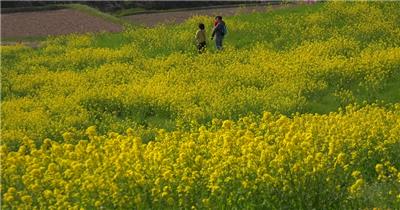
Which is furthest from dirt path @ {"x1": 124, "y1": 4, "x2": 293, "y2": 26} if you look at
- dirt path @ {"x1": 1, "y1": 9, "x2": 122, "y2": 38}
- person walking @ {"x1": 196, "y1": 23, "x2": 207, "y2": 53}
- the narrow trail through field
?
person walking @ {"x1": 196, "y1": 23, "x2": 207, "y2": 53}

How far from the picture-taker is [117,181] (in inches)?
287

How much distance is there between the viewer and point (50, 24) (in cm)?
3294

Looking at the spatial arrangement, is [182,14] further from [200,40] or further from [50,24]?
[200,40]

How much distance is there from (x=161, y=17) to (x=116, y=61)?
15284 mm

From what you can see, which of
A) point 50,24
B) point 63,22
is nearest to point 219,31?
point 50,24

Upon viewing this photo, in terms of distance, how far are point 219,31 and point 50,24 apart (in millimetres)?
13788

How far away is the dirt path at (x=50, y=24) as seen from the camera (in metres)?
30.9

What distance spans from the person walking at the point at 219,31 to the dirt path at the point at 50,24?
10.0m

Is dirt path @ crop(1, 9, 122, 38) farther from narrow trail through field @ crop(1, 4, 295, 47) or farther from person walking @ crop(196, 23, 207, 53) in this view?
person walking @ crop(196, 23, 207, 53)

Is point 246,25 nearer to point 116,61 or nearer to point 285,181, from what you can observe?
point 116,61

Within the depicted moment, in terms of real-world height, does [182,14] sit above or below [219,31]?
below

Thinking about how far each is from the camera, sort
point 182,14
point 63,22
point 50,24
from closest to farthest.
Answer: point 50,24 < point 63,22 < point 182,14

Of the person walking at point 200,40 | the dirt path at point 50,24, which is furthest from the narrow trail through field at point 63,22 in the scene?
the person walking at point 200,40

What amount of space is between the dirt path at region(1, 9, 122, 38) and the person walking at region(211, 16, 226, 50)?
10.0 metres
